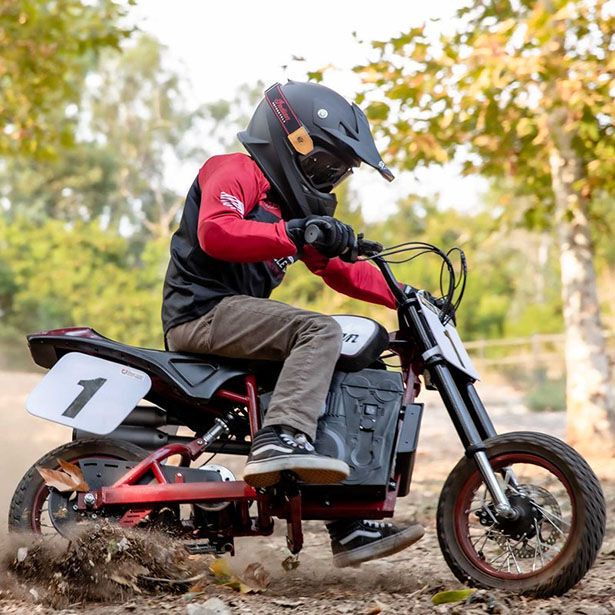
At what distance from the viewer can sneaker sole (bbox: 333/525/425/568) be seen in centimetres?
396

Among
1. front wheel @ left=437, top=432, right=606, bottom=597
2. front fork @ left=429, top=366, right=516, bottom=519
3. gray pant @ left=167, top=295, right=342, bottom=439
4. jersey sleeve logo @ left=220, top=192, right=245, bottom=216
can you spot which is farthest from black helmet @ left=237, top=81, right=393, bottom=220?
front wheel @ left=437, top=432, right=606, bottom=597

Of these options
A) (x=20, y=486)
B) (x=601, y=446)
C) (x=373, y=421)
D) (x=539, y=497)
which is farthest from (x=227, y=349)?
(x=601, y=446)

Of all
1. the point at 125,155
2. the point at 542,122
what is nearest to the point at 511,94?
the point at 542,122

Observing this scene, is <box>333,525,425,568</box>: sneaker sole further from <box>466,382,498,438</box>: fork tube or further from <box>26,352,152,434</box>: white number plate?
<box>26,352,152,434</box>: white number plate

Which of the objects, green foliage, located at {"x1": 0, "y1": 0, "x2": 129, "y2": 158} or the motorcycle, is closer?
the motorcycle

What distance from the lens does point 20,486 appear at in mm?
4082

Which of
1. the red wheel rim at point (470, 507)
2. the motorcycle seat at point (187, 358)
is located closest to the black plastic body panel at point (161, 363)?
the motorcycle seat at point (187, 358)

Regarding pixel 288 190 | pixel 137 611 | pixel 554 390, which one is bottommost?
pixel 554 390

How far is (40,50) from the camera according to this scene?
1221 centimetres

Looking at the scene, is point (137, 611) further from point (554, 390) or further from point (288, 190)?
point (554, 390)

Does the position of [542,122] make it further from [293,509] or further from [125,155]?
[125,155]

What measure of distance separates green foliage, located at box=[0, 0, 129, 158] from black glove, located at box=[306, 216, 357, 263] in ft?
29.0

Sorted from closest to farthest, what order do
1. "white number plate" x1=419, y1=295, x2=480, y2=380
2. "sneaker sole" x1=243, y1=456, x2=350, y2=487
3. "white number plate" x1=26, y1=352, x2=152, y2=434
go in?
1. "sneaker sole" x1=243, y1=456, x2=350, y2=487
2. "white number plate" x1=26, y1=352, x2=152, y2=434
3. "white number plate" x1=419, y1=295, x2=480, y2=380

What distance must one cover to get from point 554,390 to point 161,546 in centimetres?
1465
